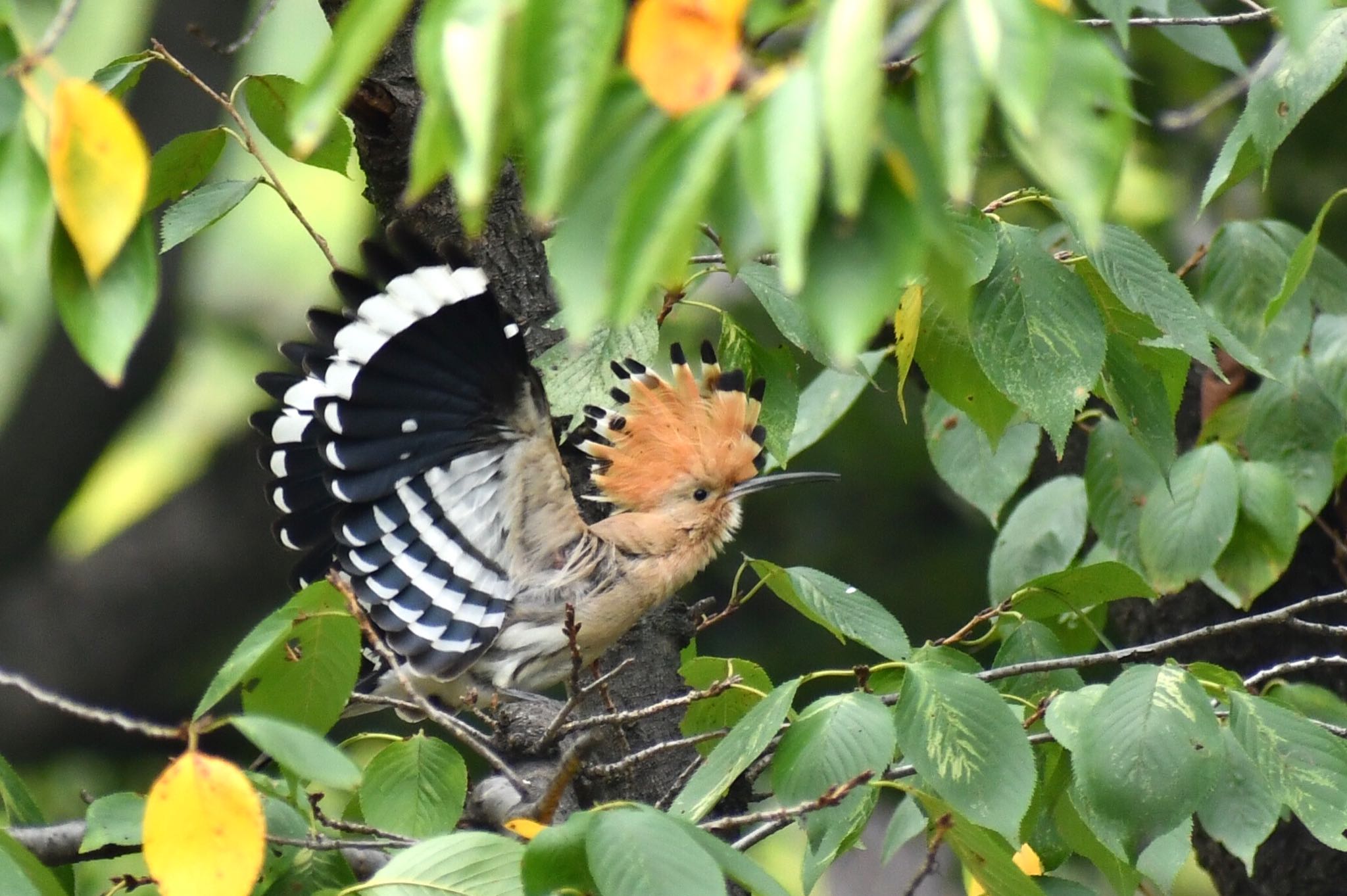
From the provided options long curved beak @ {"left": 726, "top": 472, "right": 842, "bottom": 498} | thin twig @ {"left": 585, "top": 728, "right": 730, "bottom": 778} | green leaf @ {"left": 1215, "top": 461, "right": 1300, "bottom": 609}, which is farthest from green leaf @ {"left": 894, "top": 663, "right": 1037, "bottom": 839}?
long curved beak @ {"left": 726, "top": 472, "right": 842, "bottom": 498}

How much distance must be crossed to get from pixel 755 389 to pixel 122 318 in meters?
1.65

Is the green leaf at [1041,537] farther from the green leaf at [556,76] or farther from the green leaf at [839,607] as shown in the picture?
the green leaf at [556,76]

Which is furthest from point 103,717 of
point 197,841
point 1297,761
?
point 1297,761

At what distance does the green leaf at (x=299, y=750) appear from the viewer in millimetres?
1058

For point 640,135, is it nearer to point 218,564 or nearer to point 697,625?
point 697,625

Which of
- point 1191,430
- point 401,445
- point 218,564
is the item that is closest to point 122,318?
point 401,445

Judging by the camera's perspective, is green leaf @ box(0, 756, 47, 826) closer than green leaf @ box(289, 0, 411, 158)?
No

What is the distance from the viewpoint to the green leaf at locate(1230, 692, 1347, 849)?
150cm

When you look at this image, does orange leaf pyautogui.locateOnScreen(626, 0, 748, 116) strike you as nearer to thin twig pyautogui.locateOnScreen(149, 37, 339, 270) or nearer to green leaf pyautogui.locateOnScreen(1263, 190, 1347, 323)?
thin twig pyautogui.locateOnScreen(149, 37, 339, 270)

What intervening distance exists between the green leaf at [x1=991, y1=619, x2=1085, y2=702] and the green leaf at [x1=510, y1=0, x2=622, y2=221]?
Result: 1.29 m

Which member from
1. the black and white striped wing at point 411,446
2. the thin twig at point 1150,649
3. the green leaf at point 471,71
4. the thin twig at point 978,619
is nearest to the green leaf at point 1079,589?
the thin twig at point 978,619

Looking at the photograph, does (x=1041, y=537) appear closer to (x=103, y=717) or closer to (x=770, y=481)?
(x=770, y=481)

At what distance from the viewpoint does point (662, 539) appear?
2686 millimetres

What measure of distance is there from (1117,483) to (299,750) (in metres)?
1.63
